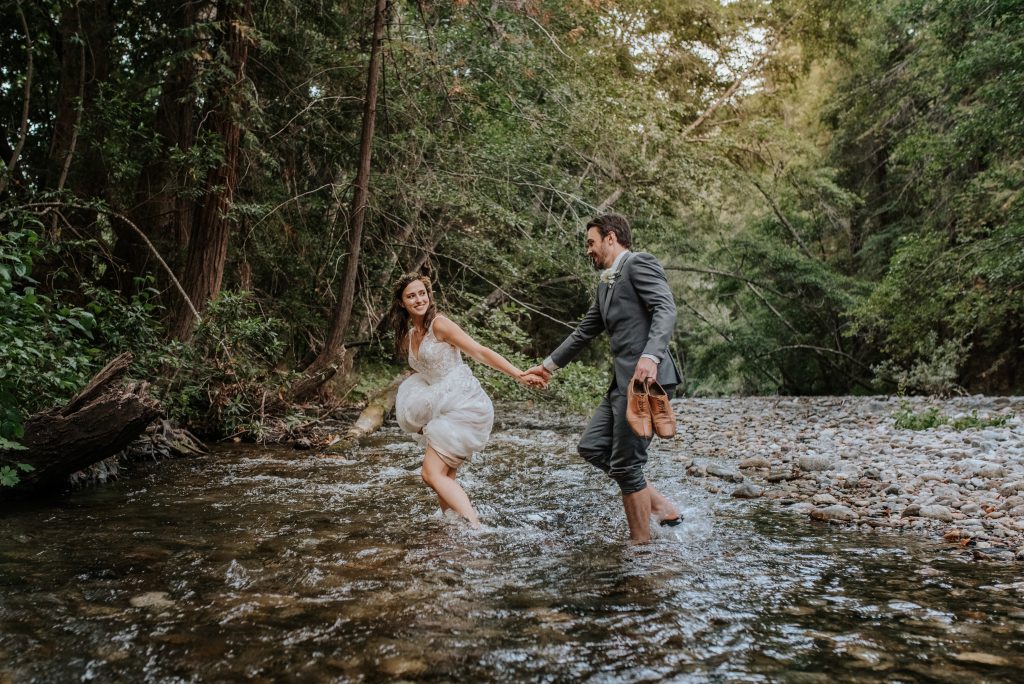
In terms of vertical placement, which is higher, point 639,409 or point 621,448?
point 639,409

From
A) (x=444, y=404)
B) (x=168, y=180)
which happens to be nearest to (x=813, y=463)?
(x=444, y=404)

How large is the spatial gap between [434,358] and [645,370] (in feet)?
5.70

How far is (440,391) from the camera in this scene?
5402mm

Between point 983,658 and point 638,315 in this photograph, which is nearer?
point 983,658

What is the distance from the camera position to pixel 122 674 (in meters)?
2.65

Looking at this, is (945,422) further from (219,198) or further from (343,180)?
(219,198)

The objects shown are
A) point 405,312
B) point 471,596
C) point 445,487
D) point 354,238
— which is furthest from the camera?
point 354,238

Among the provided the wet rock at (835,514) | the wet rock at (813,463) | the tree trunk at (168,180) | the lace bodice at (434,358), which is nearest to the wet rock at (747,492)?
the wet rock at (835,514)

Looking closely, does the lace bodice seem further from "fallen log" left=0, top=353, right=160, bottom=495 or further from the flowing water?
"fallen log" left=0, top=353, right=160, bottom=495

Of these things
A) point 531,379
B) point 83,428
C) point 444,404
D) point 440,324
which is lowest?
point 83,428

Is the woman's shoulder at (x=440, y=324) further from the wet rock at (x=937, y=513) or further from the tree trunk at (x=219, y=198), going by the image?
the tree trunk at (x=219, y=198)

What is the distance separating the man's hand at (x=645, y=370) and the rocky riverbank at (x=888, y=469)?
6.79 feet

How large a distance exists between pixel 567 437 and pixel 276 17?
7.01 metres

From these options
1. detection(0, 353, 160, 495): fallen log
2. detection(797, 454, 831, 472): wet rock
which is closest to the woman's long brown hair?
detection(0, 353, 160, 495): fallen log
